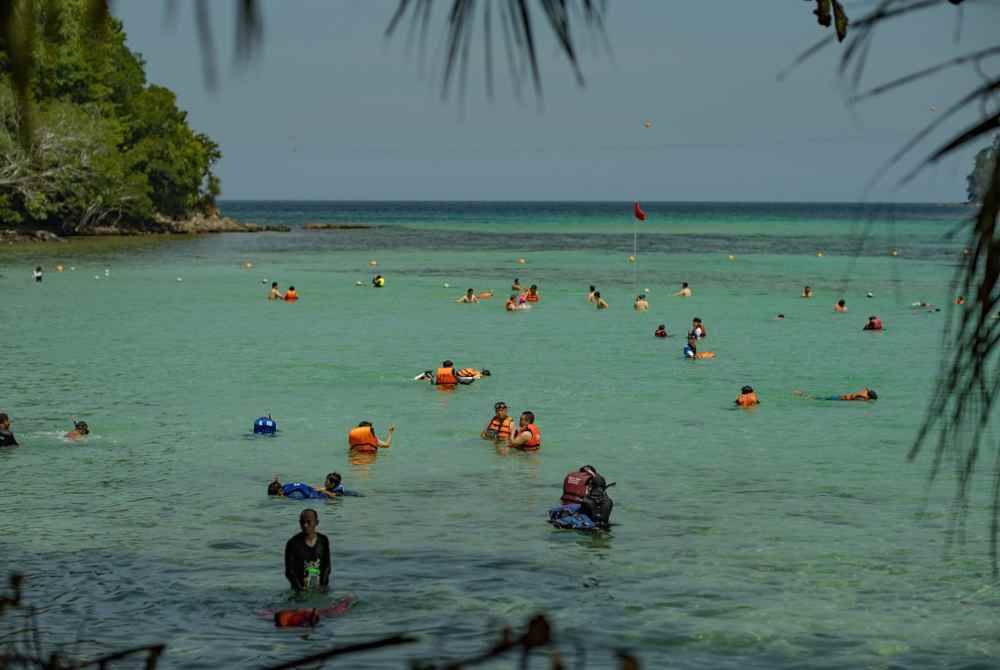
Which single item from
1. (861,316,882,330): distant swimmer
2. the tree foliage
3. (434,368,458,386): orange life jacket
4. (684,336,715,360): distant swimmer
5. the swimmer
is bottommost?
the swimmer

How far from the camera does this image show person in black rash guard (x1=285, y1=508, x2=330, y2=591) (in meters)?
15.7

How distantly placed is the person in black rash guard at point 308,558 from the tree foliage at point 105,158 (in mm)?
55941

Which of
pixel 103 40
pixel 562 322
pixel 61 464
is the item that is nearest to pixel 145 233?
pixel 562 322

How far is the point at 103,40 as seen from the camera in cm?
271

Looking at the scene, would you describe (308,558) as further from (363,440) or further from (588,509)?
(363,440)

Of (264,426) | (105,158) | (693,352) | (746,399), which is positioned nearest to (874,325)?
(693,352)

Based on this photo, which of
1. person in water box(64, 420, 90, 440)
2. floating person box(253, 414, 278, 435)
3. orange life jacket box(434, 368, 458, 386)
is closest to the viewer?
person in water box(64, 420, 90, 440)

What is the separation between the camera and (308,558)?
15.8m

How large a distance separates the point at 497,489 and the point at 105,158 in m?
92.8

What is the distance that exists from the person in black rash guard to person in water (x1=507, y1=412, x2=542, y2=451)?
31.3 feet

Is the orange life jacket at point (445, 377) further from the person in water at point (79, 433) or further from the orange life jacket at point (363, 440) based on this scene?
the person in water at point (79, 433)

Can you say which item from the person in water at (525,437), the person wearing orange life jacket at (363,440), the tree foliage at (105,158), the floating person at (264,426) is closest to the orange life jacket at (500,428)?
the person in water at (525,437)

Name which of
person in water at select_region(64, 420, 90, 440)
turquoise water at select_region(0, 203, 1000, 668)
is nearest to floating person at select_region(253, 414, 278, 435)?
turquoise water at select_region(0, 203, 1000, 668)

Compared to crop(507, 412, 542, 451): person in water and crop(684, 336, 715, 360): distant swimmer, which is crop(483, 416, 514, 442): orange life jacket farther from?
crop(684, 336, 715, 360): distant swimmer
